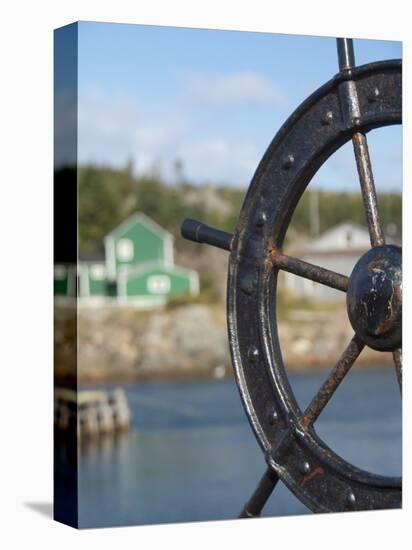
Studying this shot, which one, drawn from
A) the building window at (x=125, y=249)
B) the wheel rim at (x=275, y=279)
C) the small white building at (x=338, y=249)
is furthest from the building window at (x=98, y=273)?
the wheel rim at (x=275, y=279)

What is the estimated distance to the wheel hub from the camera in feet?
12.3

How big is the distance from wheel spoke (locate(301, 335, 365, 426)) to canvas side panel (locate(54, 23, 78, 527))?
1.59 metres

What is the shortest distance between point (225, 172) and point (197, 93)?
7.85ft

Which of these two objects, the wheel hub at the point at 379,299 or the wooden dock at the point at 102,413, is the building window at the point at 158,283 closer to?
the wooden dock at the point at 102,413

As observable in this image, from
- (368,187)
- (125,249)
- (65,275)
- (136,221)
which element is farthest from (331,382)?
(136,221)

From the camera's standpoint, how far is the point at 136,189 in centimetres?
1747

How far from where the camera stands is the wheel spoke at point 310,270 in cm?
392

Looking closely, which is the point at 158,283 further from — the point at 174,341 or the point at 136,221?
the point at 174,341

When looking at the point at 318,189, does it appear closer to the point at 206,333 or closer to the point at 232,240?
the point at 206,333

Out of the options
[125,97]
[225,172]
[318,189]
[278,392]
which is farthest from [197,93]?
[278,392]

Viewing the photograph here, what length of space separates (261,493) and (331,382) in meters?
0.43

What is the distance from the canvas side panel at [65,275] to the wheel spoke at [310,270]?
4.69ft

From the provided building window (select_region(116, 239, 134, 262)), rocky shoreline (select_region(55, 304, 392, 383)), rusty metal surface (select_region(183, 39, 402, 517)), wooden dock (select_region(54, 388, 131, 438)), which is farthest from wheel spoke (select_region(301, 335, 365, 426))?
wooden dock (select_region(54, 388, 131, 438))

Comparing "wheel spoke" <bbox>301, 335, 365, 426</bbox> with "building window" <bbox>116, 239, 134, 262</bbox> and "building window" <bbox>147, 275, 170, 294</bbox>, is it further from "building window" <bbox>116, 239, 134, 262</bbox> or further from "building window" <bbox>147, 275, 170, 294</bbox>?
"building window" <bbox>147, 275, 170, 294</bbox>
